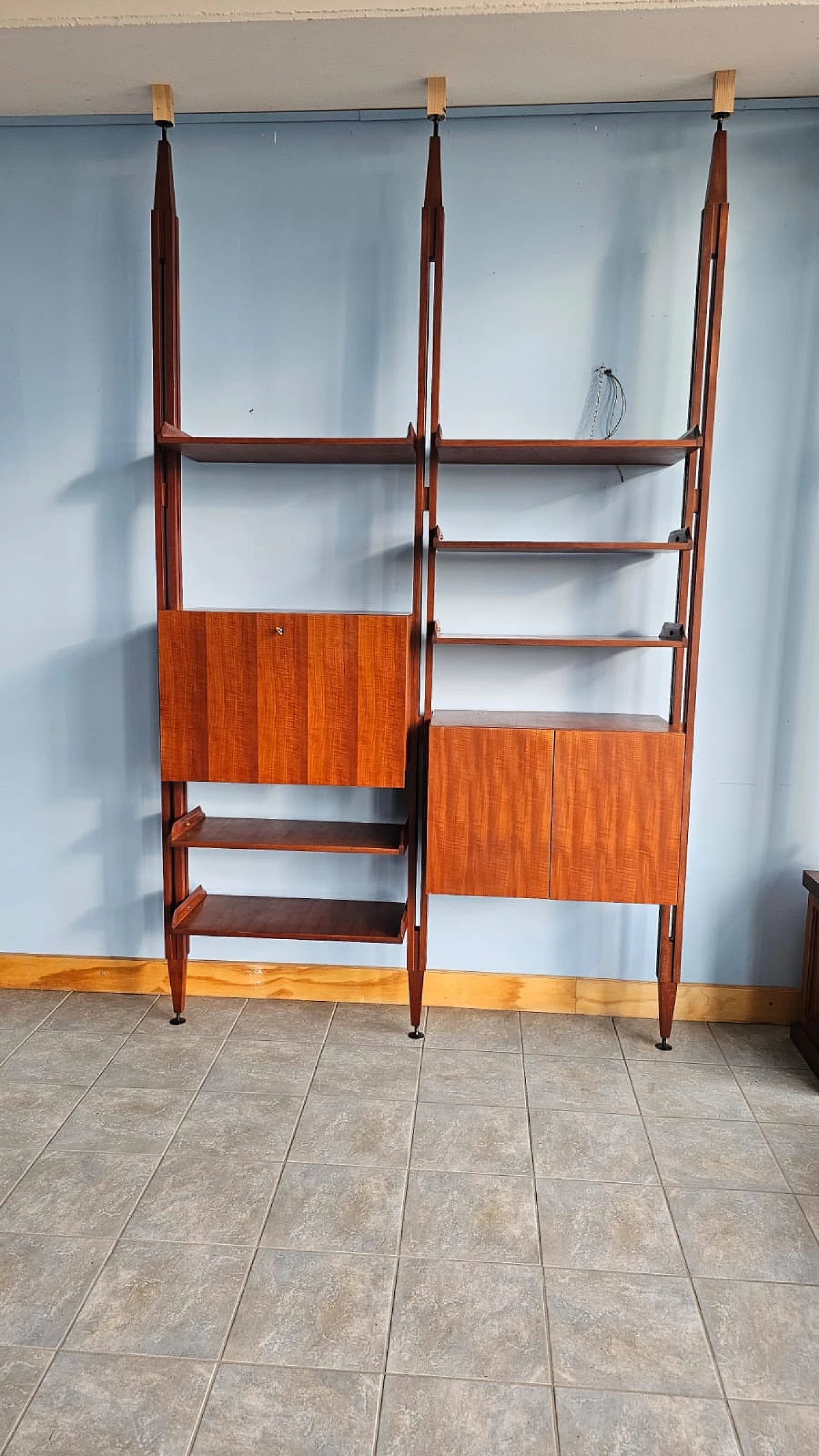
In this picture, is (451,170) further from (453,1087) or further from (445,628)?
(453,1087)

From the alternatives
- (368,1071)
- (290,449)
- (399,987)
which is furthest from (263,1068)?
(290,449)

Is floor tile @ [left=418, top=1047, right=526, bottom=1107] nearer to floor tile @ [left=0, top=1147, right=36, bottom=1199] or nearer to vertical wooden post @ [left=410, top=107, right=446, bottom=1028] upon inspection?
vertical wooden post @ [left=410, top=107, right=446, bottom=1028]

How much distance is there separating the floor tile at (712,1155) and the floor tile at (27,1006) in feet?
6.28

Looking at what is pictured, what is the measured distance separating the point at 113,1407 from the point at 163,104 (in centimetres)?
314

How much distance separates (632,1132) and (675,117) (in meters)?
2.86

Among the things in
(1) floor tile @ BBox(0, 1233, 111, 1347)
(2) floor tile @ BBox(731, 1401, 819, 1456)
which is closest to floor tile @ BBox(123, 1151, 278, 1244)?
(1) floor tile @ BBox(0, 1233, 111, 1347)

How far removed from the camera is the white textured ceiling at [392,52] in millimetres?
2455

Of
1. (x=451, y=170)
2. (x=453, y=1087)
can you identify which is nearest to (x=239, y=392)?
(x=451, y=170)

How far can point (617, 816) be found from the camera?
2936 mm

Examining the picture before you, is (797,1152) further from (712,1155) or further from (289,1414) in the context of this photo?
(289,1414)

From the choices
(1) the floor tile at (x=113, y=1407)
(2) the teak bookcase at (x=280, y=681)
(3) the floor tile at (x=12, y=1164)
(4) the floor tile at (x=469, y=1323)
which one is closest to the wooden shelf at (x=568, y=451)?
(2) the teak bookcase at (x=280, y=681)

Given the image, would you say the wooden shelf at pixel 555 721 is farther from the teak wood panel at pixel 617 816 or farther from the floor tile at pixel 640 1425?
the floor tile at pixel 640 1425

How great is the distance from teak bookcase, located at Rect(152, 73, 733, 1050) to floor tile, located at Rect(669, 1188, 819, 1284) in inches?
29.6

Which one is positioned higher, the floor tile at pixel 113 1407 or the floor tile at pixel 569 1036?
the floor tile at pixel 569 1036
